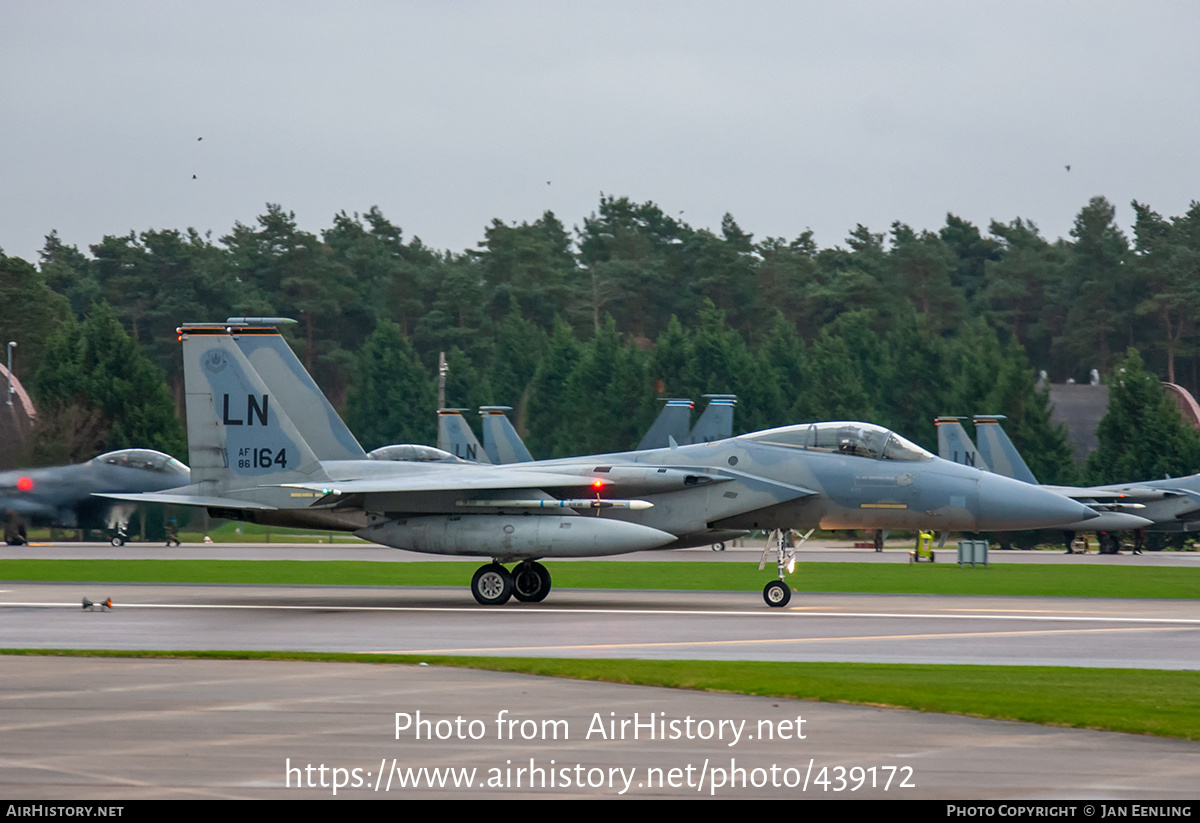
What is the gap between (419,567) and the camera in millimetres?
33531

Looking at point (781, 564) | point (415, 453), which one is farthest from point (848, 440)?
point (415, 453)

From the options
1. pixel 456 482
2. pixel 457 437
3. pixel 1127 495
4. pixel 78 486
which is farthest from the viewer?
pixel 457 437

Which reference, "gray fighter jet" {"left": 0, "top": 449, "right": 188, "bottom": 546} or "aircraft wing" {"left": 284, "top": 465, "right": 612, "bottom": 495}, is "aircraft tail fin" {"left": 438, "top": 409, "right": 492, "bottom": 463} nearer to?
"gray fighter jet" {"left": 0, "top": 449, "right": 188, "bottom": 546}

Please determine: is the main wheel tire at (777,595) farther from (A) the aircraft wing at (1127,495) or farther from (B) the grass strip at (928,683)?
(A) the aircraft wing at (1127,495)

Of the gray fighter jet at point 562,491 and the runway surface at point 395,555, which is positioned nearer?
the gray fighter jet at point 562,491

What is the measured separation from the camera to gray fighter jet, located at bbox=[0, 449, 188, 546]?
138ft

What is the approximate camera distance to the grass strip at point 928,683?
33.0 feet

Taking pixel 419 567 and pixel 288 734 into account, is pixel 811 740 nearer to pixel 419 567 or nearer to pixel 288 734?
pixel 288 734

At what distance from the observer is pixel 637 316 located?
98.8 m

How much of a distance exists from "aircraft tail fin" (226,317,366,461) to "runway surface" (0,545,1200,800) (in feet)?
13.2

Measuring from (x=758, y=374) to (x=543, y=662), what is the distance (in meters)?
63.4

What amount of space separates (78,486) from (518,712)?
35.9m

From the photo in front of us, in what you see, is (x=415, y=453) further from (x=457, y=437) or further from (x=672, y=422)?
(x=672, y=422)

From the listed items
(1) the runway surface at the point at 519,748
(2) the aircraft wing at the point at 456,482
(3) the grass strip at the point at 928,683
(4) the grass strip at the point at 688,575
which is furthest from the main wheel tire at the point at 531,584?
(1) the runway surface at the point at 519,748
